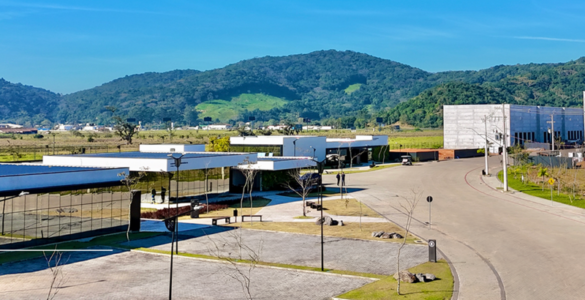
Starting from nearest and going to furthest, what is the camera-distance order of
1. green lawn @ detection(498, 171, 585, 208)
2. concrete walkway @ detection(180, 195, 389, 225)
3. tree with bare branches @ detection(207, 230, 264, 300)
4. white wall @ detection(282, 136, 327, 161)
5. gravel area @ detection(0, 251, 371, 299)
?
1. gravel area @ detection(0, 251, 371, 299)
2. tree with bare branches @ detection(207, 230, 264, 300)
3. concrete walkway @ detection(180, 195, 389, 225)
4. green lawn @ detection(498, 171, 585, 208)
5. white wall @ detection(282, 136, 327, 161)

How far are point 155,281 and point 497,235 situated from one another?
21485 millimetres

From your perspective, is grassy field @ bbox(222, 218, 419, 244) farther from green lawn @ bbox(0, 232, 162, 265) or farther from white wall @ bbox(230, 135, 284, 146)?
white wall @ bbox(230, 135, 284, 146)

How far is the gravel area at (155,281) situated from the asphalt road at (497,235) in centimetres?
624

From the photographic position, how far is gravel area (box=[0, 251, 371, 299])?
2336 cm

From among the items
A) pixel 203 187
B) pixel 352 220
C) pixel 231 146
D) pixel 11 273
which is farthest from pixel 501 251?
pixel 231 146

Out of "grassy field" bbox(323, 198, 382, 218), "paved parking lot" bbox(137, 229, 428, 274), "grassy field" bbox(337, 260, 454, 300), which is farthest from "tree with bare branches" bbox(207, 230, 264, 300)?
"grassy field" bbox(323, 198, 382, 218)

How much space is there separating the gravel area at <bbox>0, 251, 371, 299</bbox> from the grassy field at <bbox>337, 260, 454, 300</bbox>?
0.77 m

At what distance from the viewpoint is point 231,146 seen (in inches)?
3346

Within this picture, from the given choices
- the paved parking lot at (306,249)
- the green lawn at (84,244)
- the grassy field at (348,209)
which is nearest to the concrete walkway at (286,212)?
the grassy field at (348,209)

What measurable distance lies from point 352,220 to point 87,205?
61.8 ft

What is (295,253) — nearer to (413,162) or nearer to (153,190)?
(153,190)

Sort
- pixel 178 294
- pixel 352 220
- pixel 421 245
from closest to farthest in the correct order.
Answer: pixel 178 294
pixel 421 245
pixel 352 220

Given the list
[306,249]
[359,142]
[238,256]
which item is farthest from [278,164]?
[359,142]

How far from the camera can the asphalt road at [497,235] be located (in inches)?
947
